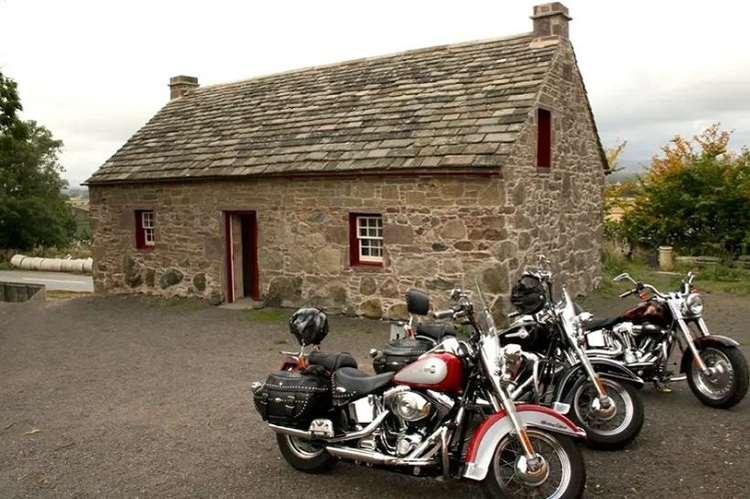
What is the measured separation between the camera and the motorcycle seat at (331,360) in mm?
4820

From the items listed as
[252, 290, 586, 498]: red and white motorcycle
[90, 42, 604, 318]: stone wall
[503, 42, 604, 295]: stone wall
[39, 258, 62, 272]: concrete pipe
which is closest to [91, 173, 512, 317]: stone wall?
[90, 42, 604, 318]: stone wall

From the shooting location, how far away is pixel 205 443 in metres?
5.69

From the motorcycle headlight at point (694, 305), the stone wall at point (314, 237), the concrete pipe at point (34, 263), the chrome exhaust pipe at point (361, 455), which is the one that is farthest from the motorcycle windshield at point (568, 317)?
the concrete pipe at point (34, 263)

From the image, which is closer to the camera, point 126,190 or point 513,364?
point 513,364

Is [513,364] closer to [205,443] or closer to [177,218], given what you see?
[205,443]

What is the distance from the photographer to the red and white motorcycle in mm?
3971

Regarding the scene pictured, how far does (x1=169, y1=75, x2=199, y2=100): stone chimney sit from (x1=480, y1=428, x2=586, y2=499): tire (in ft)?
57.0

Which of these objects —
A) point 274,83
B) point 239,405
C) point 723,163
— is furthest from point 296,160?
point 723,163

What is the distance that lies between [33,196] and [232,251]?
85.9 feet

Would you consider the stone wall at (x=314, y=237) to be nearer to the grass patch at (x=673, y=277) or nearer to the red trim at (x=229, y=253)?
the red trim at (x=229, y=253)

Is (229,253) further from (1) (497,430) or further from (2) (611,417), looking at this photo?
(1) (497,430)

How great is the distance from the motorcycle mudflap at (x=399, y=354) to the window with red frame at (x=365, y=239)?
604 centimetres

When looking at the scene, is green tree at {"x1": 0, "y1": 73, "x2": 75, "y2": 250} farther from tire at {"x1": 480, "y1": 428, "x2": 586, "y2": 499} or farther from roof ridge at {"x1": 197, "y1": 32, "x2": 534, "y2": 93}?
tire at {"x1": 480, "y1": 428, "x2": 586, "y2": 499}

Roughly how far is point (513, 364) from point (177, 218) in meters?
11.2
